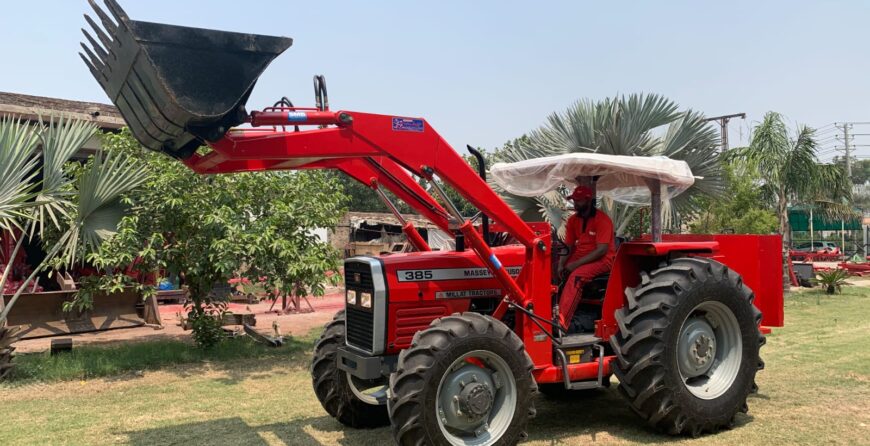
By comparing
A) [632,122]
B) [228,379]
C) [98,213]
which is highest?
[632,122]

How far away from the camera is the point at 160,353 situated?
32.2 ft

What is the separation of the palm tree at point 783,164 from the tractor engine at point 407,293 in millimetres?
15644

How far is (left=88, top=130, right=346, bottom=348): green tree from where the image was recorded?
9070 millimetres

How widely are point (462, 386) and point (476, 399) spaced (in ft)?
0.43

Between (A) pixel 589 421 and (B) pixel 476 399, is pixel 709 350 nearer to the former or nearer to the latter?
(A) pixel 589 421

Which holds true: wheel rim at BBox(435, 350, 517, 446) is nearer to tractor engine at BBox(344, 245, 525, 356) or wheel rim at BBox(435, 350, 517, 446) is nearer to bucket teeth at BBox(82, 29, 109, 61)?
tractor engine at BBox(344, 245, 525, 356)

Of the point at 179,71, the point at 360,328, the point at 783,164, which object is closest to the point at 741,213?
the point at 783,164

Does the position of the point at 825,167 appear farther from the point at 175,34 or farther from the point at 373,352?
the point at 175,34

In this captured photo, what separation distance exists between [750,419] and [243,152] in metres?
4.85

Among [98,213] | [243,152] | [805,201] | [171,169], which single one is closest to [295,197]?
[171,169]

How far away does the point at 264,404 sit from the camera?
705 centimetres

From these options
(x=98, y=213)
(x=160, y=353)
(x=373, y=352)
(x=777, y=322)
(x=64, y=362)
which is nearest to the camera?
(x=373, y=352)

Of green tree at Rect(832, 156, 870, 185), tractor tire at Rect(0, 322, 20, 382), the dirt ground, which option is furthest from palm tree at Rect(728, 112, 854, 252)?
green tree at Rect(832, 156, 870, 185)

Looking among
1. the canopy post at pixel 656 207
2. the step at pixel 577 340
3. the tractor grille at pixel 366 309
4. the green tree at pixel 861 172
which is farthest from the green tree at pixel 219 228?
the green tree at pixel 861 172
